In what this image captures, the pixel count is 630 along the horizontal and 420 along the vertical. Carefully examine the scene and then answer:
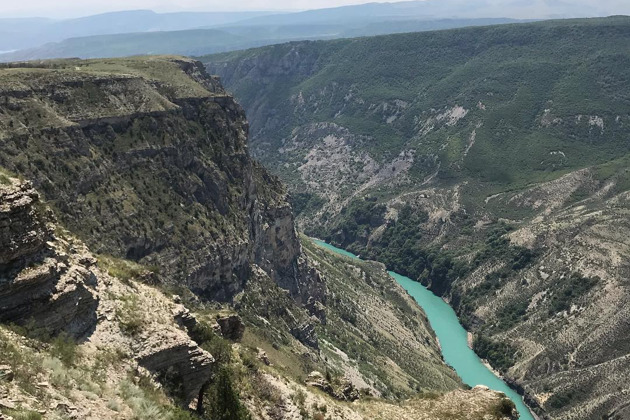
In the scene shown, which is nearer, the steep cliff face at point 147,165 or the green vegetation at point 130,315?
the green vegetation at point 130,315

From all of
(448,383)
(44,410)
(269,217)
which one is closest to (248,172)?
(269,217)

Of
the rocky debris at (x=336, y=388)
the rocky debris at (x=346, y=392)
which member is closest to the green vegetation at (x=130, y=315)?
the rocky debris at (x=336, y=388)

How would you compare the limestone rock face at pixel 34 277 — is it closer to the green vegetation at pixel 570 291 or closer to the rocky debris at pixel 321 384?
the rocky debris at pixel 321 384

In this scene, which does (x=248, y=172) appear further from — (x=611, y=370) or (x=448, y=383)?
(x=611, y=370)

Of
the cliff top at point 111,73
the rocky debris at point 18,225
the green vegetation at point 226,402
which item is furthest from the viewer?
the cliff top at point 111,73

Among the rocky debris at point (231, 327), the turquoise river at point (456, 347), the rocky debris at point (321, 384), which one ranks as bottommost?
the turquoise river at point (456, 347)

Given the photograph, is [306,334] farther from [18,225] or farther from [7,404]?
[7,404]

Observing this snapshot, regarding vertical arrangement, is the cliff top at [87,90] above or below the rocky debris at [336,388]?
above

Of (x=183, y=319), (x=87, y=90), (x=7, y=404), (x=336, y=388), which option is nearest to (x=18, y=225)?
(x=7, y=404)
